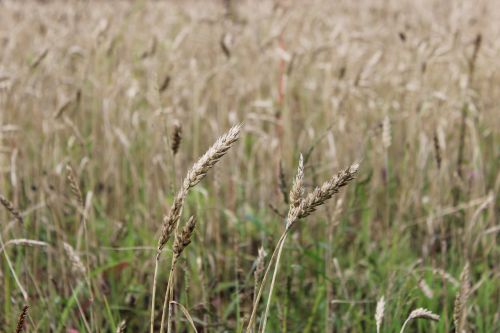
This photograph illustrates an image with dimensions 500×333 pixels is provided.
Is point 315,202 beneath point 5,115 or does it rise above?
beneath

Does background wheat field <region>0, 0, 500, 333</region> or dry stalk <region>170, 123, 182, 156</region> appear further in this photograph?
background wheat field <region>0, 0, 500, 333</region>

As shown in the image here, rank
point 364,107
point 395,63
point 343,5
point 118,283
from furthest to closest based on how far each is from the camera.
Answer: point 343,5
point 395,63
point 364,107
point 118,283

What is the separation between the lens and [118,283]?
6.06ft

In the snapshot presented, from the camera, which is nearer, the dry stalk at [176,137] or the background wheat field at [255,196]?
the dry stalk at [176,137]

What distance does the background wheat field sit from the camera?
1448 millimetres

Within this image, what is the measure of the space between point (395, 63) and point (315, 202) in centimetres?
270

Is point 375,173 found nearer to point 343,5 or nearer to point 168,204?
point 168,204

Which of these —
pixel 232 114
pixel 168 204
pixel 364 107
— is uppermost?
pixel 364 107

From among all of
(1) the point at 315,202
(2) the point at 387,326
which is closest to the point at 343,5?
(2) the point at 387,326

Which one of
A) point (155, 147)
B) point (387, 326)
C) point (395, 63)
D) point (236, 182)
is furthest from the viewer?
point (395, 63)

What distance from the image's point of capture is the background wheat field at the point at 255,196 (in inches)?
57.0

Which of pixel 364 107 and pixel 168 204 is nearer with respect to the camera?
pixel 168 204

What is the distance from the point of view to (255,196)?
93.4 inches

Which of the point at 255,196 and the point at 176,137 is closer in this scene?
the point at 176,137
